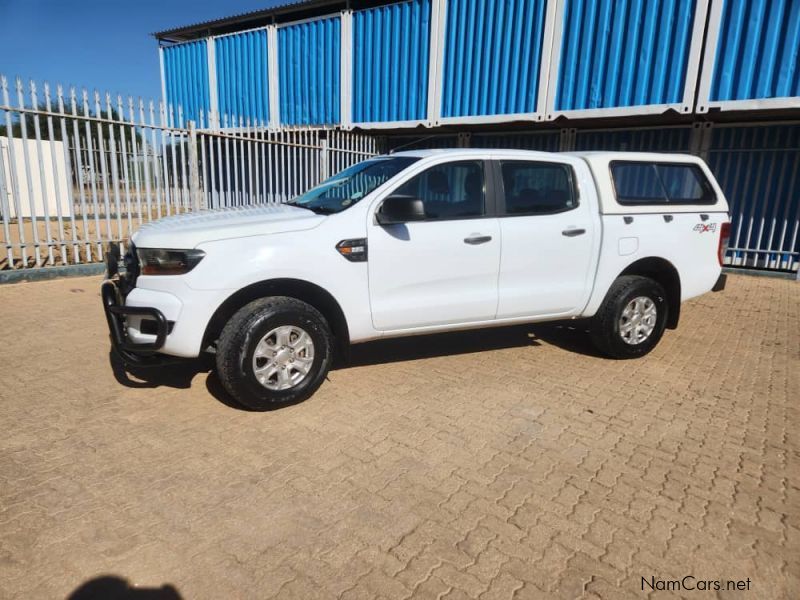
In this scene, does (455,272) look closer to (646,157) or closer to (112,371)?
(646,157)

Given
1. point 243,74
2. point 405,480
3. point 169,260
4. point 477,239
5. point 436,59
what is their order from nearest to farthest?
point 405,480 < point 169,260 < point 477,239 < point 436,59 < point 243,74

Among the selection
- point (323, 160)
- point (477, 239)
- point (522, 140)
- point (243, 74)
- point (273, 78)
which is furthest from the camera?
point (243, 74)

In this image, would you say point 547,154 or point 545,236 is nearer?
point 545,236

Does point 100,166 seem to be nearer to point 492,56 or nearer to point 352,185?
point 352,185

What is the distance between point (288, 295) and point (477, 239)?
152 cm

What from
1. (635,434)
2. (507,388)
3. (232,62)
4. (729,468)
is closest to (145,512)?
(507,388)

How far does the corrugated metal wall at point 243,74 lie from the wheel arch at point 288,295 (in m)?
11.7

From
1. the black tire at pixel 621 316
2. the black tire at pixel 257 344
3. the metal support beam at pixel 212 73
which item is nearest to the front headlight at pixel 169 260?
the black tire at pixel 257 344

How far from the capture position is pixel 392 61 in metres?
12.0

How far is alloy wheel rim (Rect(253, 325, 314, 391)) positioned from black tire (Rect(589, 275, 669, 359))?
276cm

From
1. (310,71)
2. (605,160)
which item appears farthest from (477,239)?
(310,71)

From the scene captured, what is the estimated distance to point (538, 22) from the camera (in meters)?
10.2

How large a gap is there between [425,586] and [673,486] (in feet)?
5.44

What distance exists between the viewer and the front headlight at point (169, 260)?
3.28 m
